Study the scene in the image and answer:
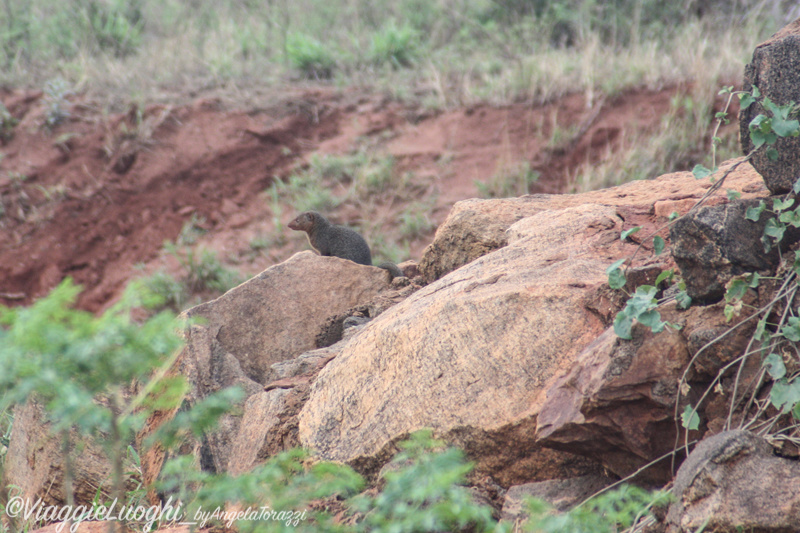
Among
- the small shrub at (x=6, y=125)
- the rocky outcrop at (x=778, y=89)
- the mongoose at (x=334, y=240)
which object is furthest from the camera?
the small shrub at (x=6, y=125)

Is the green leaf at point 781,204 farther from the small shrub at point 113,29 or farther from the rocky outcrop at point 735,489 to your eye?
the small shrub at point 113,29

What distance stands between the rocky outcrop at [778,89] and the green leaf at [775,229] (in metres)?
0.24

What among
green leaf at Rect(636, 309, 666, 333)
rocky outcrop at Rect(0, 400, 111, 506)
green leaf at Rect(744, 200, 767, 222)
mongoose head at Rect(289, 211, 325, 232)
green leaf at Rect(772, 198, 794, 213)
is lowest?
rocky outcrop at Rect(0, 400, 111, 506)

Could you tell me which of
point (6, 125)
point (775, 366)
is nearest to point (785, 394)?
point (775, 366)

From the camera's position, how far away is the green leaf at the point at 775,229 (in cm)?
245

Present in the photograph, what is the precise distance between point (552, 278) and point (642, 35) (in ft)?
29.5

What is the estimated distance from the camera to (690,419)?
232cm

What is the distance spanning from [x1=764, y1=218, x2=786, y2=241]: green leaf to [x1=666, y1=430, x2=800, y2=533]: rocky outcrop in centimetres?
75

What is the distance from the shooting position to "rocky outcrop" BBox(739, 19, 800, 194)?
101 inches

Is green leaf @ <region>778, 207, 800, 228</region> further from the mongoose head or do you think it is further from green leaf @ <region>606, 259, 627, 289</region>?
the mongoose head

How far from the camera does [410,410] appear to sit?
9.68 feet

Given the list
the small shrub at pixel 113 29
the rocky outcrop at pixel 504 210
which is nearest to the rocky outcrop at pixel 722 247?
the rocky outcrop at pixel 504 210

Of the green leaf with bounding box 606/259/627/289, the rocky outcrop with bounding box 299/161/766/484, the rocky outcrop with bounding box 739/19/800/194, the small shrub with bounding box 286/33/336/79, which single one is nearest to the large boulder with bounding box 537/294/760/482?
the rocky outcrop with bounding box 299/161/766/484

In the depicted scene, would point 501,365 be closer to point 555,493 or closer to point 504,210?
point 555,493
